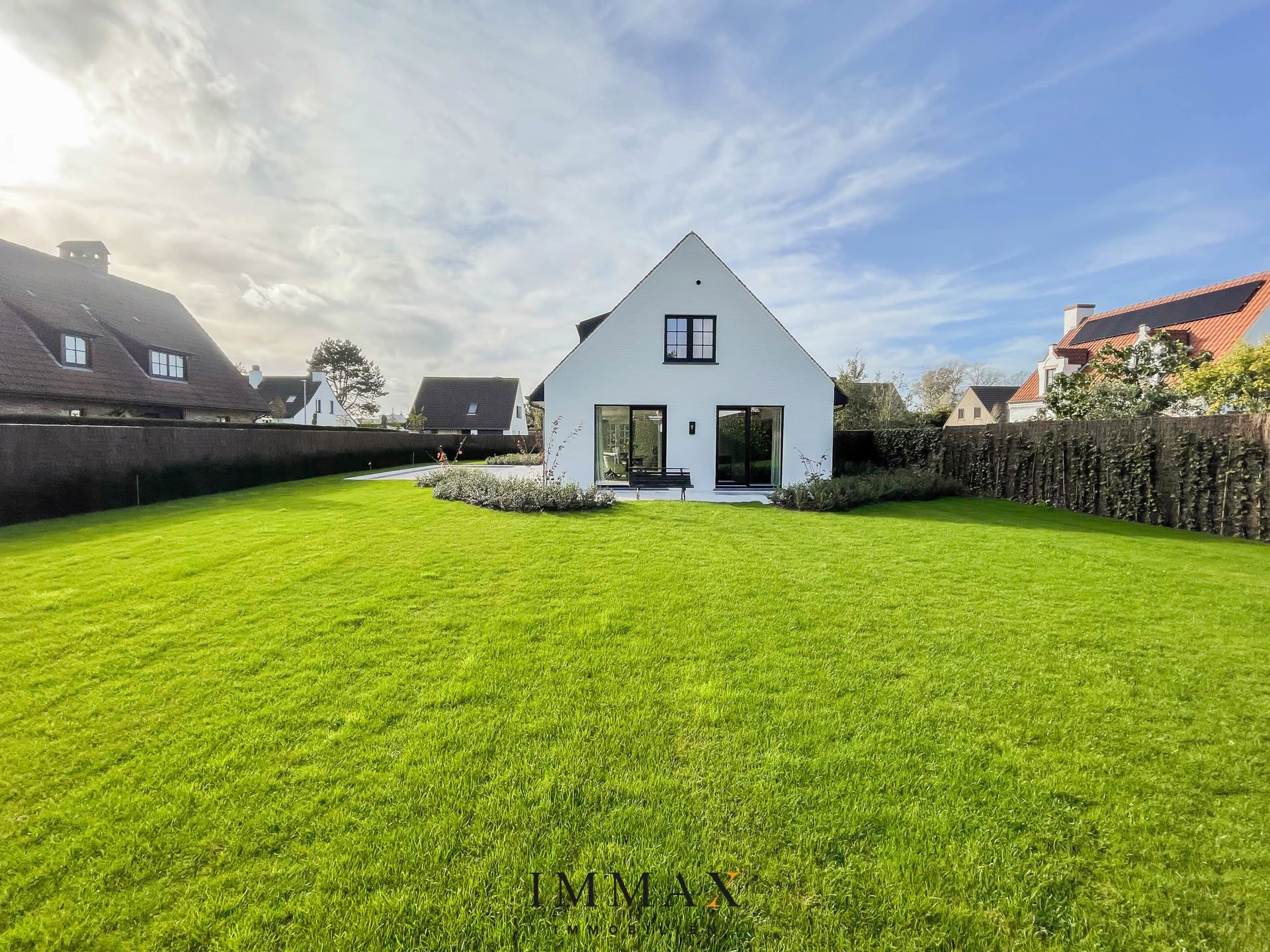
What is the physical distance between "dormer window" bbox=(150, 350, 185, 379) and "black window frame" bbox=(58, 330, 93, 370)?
7.15 ft

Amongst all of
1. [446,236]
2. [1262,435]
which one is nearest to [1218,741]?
[1262,435]

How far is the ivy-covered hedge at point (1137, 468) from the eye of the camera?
8352mm

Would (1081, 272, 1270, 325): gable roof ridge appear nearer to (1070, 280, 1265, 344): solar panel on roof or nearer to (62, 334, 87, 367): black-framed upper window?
(1070, 280, 1265, 344): solar panel on roof

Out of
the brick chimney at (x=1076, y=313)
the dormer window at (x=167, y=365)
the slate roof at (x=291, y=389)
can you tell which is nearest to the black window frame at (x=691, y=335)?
the dormer window at (x=167, y=365)

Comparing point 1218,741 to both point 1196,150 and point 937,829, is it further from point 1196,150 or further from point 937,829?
point 1196,150

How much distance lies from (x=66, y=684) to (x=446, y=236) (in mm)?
12075

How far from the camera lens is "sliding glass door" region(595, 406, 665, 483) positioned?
1377 centimetres

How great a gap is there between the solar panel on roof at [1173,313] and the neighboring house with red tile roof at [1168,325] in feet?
0.08

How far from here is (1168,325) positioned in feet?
69.5

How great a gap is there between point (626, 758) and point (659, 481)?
33.6 feet

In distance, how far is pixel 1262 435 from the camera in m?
8.10

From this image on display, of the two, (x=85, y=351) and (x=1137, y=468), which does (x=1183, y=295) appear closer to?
(x=1137, y=468)

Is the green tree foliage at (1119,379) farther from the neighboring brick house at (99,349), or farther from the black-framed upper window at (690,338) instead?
the neighboring brick house at (99,349)

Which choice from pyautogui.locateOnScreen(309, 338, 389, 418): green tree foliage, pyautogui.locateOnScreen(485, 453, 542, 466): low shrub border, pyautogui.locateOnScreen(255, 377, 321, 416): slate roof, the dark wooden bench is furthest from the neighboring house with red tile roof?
pyautogui.locateOnScreen(309, 338, 389, 418): green tree foliage
